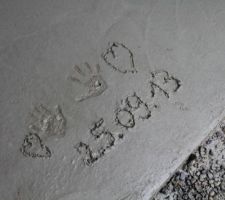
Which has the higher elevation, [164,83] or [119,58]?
[119,58]

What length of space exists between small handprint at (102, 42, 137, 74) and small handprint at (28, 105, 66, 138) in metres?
0.29

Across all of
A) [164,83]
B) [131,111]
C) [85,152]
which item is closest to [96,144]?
[85,152]

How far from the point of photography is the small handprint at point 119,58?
4.96 feet

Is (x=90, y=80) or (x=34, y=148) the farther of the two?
(x=90, y=80)

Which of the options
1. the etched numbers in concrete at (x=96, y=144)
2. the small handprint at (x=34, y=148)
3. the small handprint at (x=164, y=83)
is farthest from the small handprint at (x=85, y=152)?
the small handprint at (x=164, y=83)

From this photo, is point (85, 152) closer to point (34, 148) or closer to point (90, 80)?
point (34, 148)

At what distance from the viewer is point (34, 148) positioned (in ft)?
4.33

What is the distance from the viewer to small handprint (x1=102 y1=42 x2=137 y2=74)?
1.51m

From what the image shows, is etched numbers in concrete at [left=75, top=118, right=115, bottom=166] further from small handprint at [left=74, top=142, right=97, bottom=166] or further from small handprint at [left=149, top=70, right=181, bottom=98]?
small handprint at [left=149, top=70, right=181, bottom=98]

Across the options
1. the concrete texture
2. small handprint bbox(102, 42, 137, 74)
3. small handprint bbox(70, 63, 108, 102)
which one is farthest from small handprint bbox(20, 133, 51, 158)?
small handprint bbox(102, 42, 137, 74)

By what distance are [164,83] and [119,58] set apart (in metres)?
0.21

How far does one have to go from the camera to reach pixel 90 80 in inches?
58.1

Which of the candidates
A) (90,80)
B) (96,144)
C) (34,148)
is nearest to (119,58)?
(90,80)

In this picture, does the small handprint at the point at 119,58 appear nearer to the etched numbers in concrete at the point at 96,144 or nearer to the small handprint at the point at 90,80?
the small handprint at the point at 90,80
